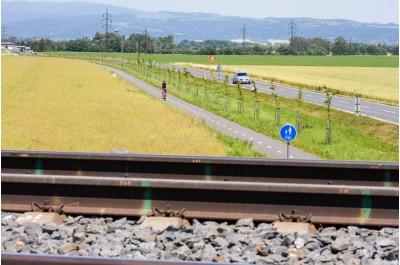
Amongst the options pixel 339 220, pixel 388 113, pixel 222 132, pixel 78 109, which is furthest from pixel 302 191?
pixel 388 113

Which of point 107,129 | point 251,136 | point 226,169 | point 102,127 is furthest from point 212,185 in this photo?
point 102,127

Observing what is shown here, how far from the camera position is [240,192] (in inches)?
379

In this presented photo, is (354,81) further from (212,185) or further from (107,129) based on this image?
(212,185)

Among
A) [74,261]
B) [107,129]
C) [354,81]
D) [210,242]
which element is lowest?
[107,129]

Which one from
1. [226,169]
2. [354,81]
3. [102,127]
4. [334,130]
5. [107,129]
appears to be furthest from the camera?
[354,81]

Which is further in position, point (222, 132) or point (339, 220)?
point (222, 132)

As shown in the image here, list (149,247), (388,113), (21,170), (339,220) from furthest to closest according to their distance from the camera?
(388,113) → (21,170) → (339,220) → (149,247)

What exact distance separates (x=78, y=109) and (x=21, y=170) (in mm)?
27850

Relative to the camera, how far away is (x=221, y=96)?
5691 cm

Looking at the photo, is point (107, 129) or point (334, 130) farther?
point (334, 130)

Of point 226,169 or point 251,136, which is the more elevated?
point 226,169

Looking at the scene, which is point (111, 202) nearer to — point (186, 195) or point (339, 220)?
point (186, 195)

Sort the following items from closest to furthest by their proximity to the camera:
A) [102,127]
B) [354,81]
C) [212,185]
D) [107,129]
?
[212,185] → [107,129] → [102,127] → [354,81]

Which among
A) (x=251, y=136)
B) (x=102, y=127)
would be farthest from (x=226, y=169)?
(x=102, y=127)
